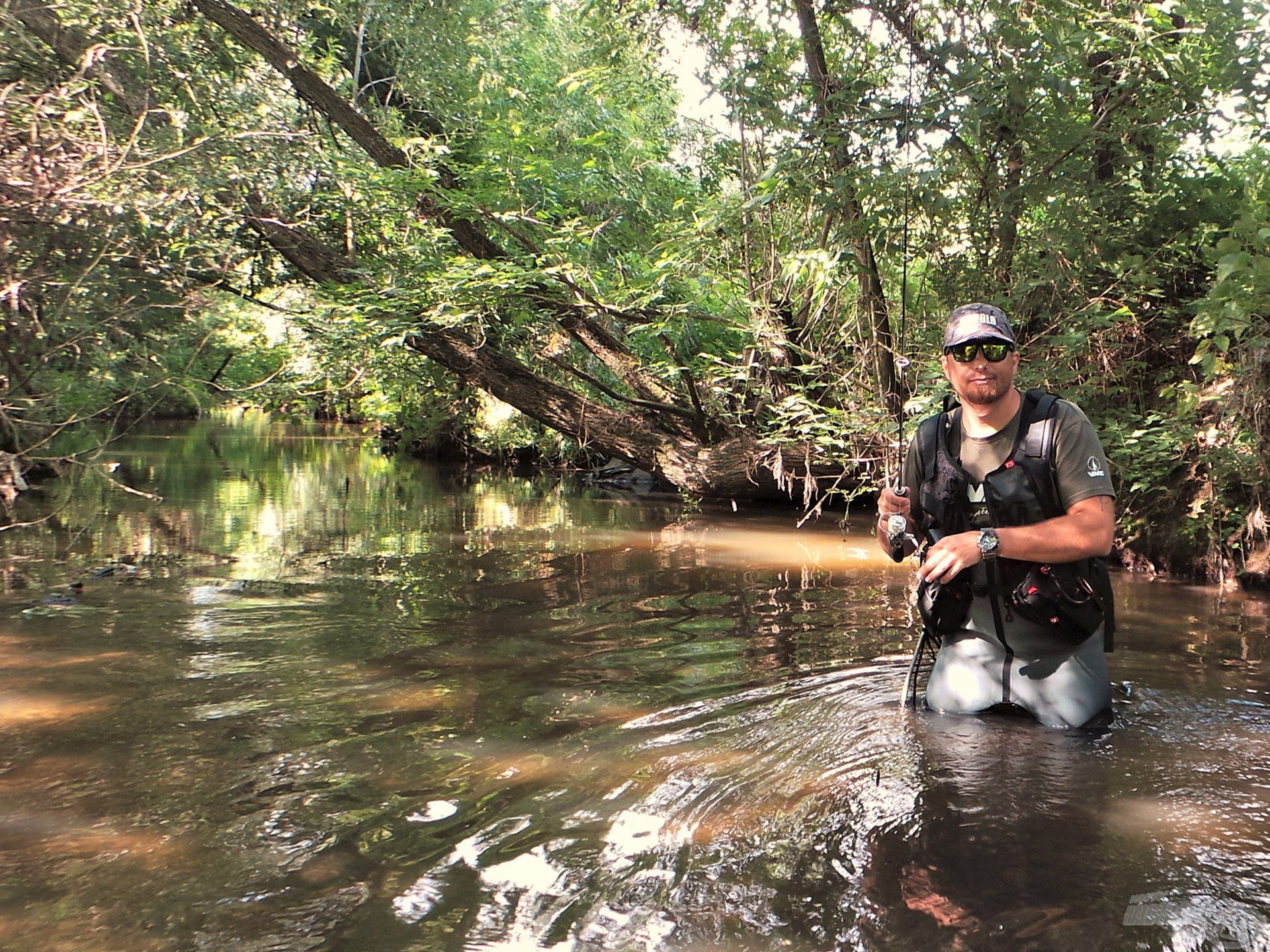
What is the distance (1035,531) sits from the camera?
3.77 meters

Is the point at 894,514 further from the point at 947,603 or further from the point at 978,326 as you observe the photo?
the point at 978,326

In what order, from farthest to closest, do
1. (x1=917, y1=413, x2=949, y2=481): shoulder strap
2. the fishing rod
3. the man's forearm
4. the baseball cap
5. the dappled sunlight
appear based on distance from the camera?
the dappled sunlight
(x1=917, y1=413, x2=949, y2=481): shoulder strap
the fishing rod
the baseball cap
the man's forearm

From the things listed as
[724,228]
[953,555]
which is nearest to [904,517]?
[953,555]

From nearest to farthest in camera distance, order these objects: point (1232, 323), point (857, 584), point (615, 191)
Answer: point (1232, 323), point (857, 584), point (615, 191)

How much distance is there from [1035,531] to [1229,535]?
6.22 metres

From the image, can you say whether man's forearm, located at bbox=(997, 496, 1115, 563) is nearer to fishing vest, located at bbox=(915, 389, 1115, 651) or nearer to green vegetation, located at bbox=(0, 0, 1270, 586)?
fishing vest, located at bbox=(915, 389, 1115, 651)

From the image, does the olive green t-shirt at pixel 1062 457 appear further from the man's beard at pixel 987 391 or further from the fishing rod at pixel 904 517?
the fishing rod at pixel 904 517

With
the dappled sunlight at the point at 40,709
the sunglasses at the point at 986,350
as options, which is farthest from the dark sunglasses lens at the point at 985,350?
the dappled sunlight at the point at 40,709

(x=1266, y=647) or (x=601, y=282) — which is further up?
(x=601, y=282)

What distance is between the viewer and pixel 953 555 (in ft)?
12.3

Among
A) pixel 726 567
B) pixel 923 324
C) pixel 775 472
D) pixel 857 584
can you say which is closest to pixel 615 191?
pixel 775 472

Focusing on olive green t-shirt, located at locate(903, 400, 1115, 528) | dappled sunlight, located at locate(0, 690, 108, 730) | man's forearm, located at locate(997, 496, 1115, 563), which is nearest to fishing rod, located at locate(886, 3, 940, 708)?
olive green t-shirt, located at locate(903, 400, 1115, 528)

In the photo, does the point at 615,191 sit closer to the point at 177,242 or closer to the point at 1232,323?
the point at 177,242

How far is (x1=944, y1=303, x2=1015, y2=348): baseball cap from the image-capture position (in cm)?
387
